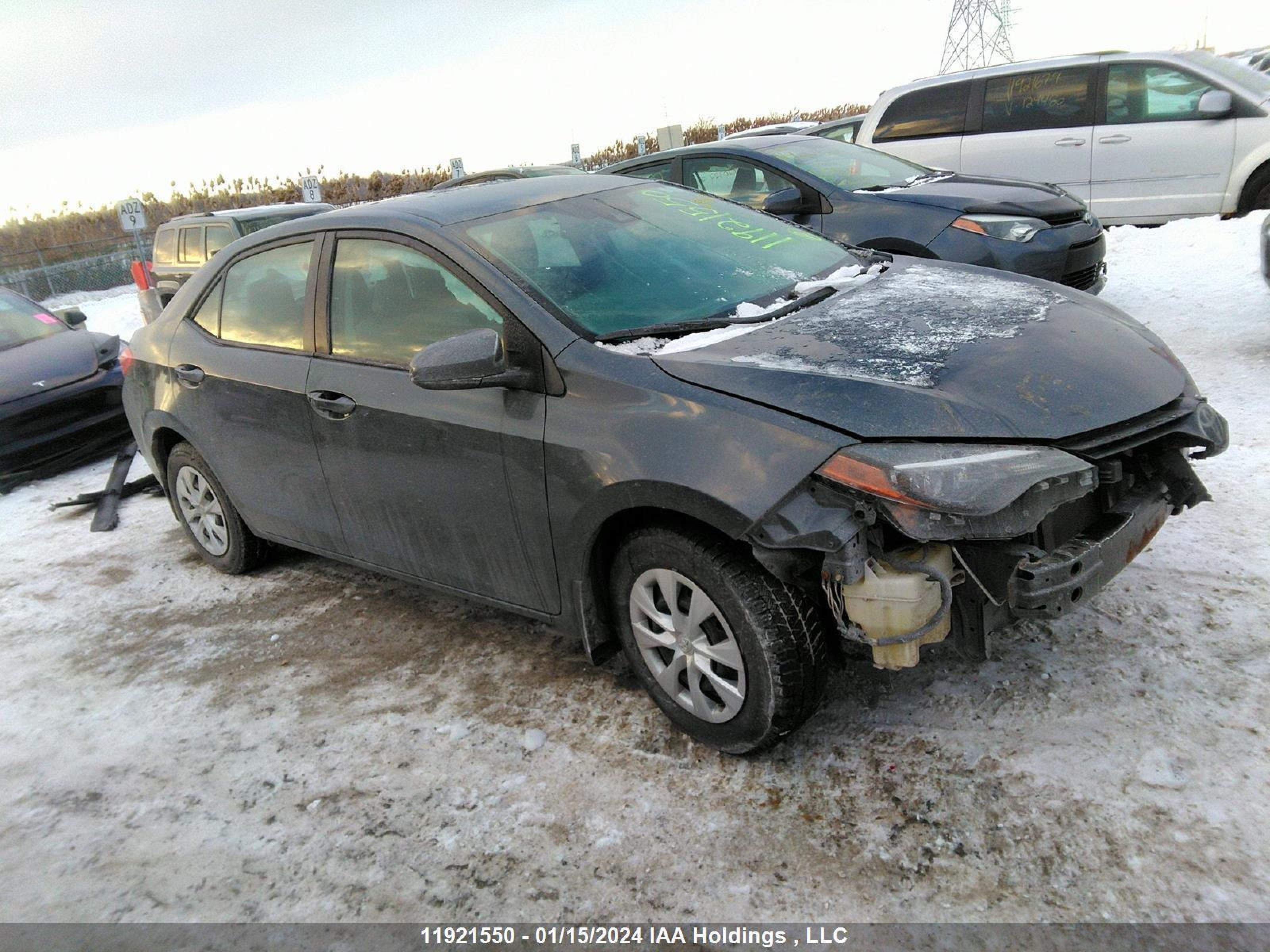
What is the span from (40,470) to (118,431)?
64 centimetres

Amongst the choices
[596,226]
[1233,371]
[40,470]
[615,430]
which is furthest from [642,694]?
[40,470]

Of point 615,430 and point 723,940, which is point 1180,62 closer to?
point 615,430

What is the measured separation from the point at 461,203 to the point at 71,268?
68.5 feet

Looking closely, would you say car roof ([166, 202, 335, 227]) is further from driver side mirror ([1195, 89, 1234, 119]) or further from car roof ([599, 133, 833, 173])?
driver side mirror ([1195, 89, 1234, 119])

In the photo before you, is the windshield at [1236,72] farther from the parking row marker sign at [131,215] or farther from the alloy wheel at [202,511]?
the parking row marker sign at [131,215]

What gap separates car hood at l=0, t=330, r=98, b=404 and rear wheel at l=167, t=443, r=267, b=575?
312 cm

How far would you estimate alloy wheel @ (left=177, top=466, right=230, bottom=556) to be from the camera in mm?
Answer: 4906

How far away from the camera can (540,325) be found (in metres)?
3.15

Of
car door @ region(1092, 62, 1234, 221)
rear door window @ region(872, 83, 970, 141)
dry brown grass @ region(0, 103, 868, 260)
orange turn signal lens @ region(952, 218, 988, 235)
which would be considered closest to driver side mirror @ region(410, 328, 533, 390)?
orange turn signal lens @ region(952, 218, 988, 235)

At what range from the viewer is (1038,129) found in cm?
909

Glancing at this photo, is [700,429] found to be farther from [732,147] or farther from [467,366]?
[732,147]

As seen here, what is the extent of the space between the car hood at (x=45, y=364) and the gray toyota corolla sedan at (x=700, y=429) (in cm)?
415

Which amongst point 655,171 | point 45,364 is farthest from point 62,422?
point 655,171

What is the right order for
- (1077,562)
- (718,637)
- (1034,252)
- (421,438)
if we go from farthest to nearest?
(1034,252), (421,438), (718,637), (1077,562)
